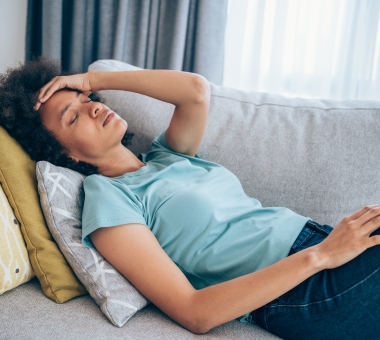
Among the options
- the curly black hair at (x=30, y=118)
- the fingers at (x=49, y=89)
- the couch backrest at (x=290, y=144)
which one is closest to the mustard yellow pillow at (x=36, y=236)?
the curly black hair at (x=30, y=118)

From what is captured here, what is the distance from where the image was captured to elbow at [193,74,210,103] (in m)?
1.52

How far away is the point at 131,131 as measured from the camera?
5.46 feet

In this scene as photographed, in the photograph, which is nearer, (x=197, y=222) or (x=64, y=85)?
(x=197, y=222)

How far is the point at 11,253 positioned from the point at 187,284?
466 mm

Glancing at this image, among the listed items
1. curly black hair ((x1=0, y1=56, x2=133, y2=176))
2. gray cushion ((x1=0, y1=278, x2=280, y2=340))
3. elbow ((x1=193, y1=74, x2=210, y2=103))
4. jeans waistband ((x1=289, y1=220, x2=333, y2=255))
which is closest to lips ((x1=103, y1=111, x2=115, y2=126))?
curly black hair ((x1=0, y1=56, x2=133, y2=176))

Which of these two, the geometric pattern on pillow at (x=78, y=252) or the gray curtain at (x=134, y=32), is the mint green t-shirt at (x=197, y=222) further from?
the gray curtain at (x=134, y=32)

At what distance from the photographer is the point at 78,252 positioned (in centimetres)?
112

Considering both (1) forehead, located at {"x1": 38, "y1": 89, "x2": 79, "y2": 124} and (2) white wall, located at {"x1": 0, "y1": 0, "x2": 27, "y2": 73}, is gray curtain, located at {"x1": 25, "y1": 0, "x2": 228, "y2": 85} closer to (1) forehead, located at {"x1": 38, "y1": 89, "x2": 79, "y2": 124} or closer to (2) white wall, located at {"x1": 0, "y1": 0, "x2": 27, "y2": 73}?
(2) white wall, located at {"x1": 0, "y1": 0, "x2": 27, "y2": 73}

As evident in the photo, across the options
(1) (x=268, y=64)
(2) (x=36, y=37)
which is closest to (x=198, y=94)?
(1) (x=268, y=64)

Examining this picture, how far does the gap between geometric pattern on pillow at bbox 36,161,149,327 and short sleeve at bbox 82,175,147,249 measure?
0.12 ft

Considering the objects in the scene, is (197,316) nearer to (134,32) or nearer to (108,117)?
(108,117)

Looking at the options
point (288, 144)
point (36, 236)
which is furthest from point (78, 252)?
point (288, 144)

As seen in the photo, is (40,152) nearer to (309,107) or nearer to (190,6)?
(309,107)

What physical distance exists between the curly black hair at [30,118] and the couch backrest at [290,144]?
31 centimetres
